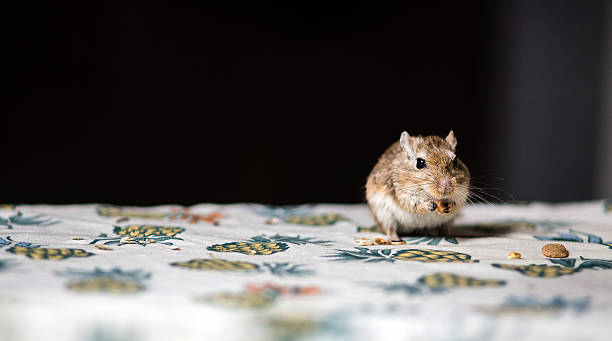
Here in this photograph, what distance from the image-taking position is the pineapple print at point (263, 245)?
172 centimetres

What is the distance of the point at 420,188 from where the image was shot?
201cm

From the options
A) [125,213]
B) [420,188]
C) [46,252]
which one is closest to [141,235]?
[46,252]

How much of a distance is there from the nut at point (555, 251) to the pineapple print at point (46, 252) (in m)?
1.40

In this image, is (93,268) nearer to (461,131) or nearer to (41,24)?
(41,24)

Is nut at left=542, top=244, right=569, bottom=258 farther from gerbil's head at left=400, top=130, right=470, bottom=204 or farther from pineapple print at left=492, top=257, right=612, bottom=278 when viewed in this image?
gerbil's head at left=400, top=130, right=470, bottom=204

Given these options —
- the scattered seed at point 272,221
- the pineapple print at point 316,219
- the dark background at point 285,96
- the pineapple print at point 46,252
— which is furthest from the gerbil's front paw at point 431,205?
the dark background at point 285,96

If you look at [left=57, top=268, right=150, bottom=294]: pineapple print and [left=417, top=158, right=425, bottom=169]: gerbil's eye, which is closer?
[left=57, top=268, right=150, bottom=294]: pineapple print

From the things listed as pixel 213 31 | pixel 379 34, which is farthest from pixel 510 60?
pixel 213 31

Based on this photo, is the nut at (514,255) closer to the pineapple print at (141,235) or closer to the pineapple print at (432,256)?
the pineapple print at (432,256)

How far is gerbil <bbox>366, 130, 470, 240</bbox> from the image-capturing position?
1.99m

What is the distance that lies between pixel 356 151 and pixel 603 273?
316cm

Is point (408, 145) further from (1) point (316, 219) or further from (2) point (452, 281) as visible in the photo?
(2) point (452, 281)

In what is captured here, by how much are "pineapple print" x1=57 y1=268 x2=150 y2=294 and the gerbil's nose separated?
1.09 meters

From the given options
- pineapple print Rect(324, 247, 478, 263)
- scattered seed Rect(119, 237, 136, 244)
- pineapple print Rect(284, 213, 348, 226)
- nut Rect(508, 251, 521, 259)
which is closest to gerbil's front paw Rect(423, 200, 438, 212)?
pineapple print Rect(324, 247, 478, 263)
